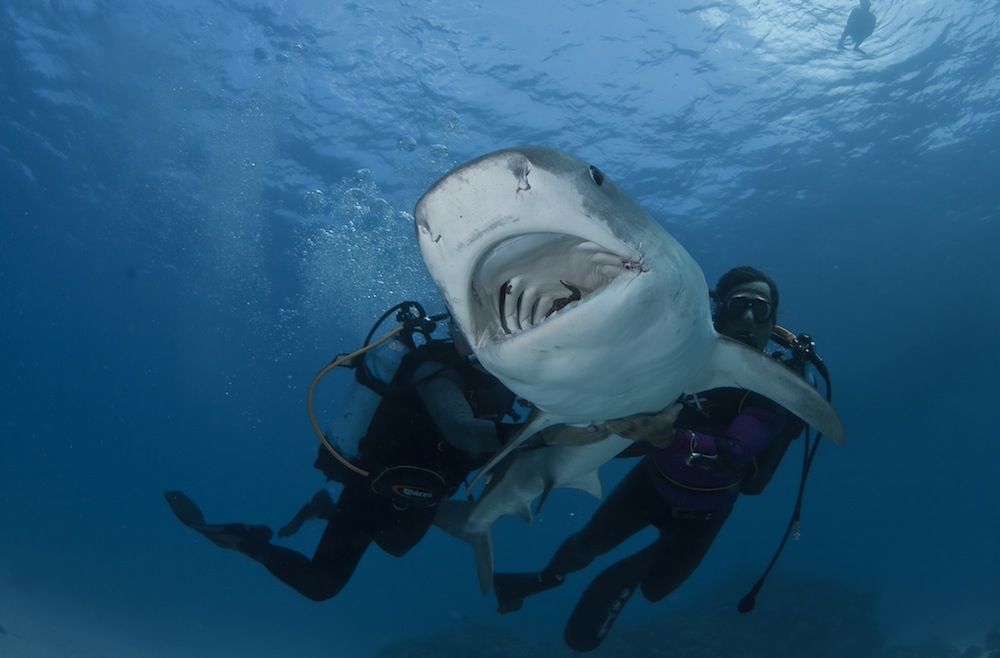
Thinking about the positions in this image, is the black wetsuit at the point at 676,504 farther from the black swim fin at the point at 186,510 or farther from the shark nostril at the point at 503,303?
the black swim fin at the point at 186,510

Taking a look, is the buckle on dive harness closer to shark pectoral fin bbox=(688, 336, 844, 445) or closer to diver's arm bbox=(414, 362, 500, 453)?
shark pectoral fin bbox=(688, 336, 844, 445)

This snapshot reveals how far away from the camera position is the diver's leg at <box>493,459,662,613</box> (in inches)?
243

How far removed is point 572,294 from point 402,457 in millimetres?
2872

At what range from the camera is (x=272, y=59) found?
1650cm

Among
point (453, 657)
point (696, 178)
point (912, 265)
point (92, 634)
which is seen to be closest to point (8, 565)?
point (92, 634)

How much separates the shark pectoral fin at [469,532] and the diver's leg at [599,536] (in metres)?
1.49

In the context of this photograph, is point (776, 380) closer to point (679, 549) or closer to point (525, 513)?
point (525, 513)

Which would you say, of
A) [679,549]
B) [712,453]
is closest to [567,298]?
[712,453]

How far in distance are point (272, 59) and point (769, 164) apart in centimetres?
1611

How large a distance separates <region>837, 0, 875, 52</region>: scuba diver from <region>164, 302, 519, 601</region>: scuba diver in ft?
52.8

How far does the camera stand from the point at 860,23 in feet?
50.4

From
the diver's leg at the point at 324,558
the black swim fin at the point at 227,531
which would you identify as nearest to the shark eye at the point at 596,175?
the diver's leg at the point at 324,558

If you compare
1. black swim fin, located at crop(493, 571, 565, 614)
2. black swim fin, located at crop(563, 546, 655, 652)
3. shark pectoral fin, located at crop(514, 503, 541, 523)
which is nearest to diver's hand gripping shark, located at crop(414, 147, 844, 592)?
shark pectoral fin, located at crop(514, 503, 541, 523)

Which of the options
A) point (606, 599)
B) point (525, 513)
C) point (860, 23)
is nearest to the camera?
point (525, 513)
